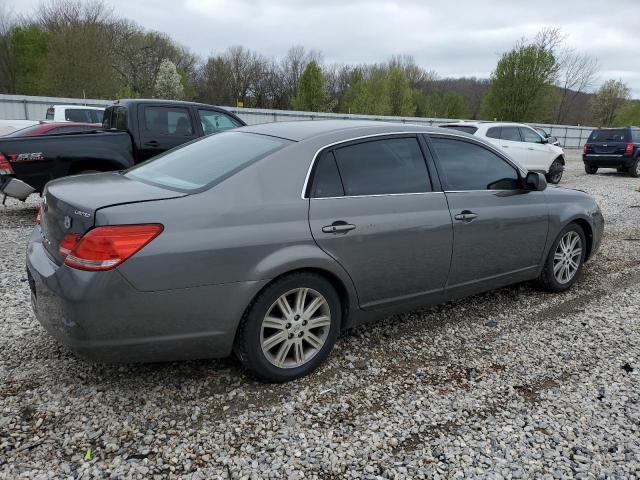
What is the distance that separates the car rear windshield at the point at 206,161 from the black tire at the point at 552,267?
2.84 meters

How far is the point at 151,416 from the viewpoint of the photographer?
2750 millimetres

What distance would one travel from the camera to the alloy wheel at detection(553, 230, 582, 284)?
186 inches

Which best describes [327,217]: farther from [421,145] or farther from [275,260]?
[421,145]

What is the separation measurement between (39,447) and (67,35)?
36263 millimetres

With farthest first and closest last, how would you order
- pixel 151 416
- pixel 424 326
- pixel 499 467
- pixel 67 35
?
pixel 67 35
pixel 424 326
pixel 151 416
pixel 499 467

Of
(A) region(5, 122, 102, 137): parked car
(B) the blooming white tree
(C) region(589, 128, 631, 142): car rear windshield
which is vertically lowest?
(A) region(5, 122, 102, 137): parked car

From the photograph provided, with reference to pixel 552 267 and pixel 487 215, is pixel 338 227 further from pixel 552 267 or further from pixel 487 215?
pixel 552 267

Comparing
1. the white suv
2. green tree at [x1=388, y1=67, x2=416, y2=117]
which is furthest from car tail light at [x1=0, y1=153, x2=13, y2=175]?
green tree at [x1=388, y1=67, x2=416, y2=117]

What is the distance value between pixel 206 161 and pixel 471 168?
205 cm

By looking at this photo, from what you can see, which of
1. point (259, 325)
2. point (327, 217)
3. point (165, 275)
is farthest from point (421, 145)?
point (165, 275)

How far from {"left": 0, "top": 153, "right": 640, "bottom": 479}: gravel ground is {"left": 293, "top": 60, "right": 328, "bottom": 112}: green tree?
160 ft

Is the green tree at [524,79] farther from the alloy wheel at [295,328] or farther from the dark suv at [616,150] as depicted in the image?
the alloy wheel at [295,328]

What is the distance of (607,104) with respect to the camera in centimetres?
6675

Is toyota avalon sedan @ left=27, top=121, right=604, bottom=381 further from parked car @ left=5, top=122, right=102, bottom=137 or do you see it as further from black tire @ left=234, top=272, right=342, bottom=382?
parked car @ left=5, top=122, right=102, bottom=137
